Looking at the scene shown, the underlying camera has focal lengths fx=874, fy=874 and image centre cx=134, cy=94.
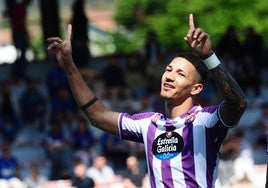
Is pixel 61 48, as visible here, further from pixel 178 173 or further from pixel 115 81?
pixel 115 81

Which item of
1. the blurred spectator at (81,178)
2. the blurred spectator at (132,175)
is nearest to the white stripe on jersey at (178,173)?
the blurred spectator at (81,178)

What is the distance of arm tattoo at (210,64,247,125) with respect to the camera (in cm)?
452

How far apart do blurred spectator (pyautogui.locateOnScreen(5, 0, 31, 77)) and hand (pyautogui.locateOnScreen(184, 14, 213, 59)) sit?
11.7 m

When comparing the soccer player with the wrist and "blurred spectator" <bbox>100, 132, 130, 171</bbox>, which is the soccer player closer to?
the wrist

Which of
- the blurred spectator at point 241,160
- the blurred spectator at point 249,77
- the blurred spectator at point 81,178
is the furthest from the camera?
the blurred spectator at point 249,77

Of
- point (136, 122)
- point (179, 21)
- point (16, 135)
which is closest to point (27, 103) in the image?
point (16, 135)

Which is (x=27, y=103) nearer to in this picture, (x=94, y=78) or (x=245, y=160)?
(x=94, y=78)

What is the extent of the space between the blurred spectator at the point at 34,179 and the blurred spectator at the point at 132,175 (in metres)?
1.40

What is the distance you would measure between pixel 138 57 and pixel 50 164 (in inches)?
125

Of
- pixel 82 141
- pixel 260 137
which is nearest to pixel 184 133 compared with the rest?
pixel 82 141

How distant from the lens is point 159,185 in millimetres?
4812

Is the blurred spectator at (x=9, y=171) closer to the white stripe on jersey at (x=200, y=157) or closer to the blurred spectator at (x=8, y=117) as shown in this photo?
the blurred spectator at (x=8, y=117)

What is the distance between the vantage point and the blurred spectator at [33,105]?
15.0 m

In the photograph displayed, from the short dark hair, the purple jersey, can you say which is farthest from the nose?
the purple jersey
